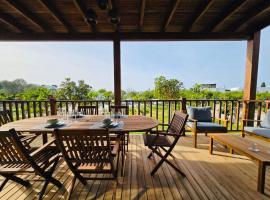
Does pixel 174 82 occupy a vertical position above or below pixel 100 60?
below

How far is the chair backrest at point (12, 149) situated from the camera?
1.39m

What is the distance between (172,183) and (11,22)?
15.3ft

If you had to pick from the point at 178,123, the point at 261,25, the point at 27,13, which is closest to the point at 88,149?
the point at 178,123

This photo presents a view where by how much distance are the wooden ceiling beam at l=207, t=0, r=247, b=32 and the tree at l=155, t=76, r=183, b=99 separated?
15.3 ft

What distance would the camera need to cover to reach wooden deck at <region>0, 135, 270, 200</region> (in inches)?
71.0

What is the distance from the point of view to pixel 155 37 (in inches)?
163

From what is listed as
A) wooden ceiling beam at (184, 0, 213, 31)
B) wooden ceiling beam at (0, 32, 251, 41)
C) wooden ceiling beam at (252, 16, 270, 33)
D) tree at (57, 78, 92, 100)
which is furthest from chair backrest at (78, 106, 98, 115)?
tree at (57, 78, 92, 100)

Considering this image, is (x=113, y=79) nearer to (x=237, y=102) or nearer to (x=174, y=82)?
(x=237, y=102)

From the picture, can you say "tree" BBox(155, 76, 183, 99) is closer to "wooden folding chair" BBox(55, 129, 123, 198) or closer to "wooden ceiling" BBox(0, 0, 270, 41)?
"wooden ceiling" BBox(0, 0, 270, 41)

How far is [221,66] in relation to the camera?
68.4 feet

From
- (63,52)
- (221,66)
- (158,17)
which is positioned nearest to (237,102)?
(158,17)

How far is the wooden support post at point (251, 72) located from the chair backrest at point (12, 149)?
4804 mm

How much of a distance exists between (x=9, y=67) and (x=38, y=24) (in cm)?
1005

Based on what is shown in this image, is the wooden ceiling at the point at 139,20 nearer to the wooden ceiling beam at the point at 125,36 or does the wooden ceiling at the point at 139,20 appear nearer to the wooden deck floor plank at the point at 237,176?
the wooden ceiling beam at the point at 125,36
